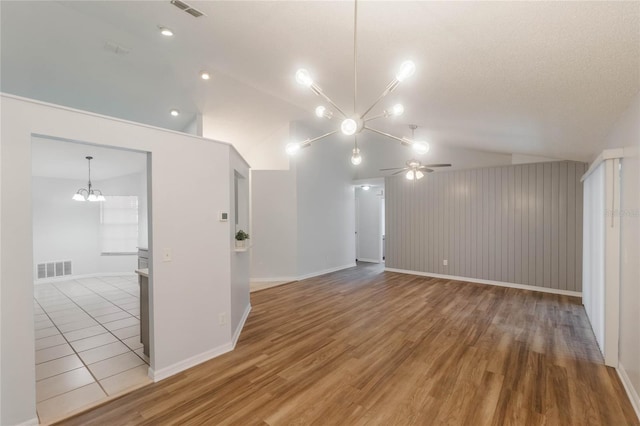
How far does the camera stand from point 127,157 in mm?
5898

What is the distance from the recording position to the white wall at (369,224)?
8.95 m

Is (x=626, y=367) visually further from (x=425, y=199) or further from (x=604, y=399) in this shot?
(x=425, y=199)

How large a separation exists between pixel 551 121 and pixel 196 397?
4.58 meters

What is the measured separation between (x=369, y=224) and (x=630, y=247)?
22.5ft

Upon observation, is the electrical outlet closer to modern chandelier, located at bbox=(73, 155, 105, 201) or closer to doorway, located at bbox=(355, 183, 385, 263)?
modern chandelier, located at bbox=(73, 155, 105, 201)

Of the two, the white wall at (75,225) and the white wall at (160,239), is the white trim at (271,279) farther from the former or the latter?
the white wall at (75,225)

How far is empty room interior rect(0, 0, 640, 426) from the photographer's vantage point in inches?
74.1

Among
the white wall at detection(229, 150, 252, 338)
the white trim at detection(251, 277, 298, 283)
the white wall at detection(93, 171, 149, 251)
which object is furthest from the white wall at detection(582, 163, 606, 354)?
the white wall at detection(93, 171, 149, 251)

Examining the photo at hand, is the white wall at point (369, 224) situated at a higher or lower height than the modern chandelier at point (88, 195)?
lower

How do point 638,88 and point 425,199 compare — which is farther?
point 425,199

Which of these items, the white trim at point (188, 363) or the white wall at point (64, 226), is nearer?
the white trim at point (188, 363)

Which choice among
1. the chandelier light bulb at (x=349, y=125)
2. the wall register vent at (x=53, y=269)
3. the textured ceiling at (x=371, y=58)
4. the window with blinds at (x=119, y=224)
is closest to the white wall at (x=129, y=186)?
the window with blinds at (x=119, y=224)

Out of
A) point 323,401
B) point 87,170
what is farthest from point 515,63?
point 87,170

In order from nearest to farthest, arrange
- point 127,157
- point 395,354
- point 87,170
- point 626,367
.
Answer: point 626,367 → point 395,354 → point 127,157 → point 87,170
